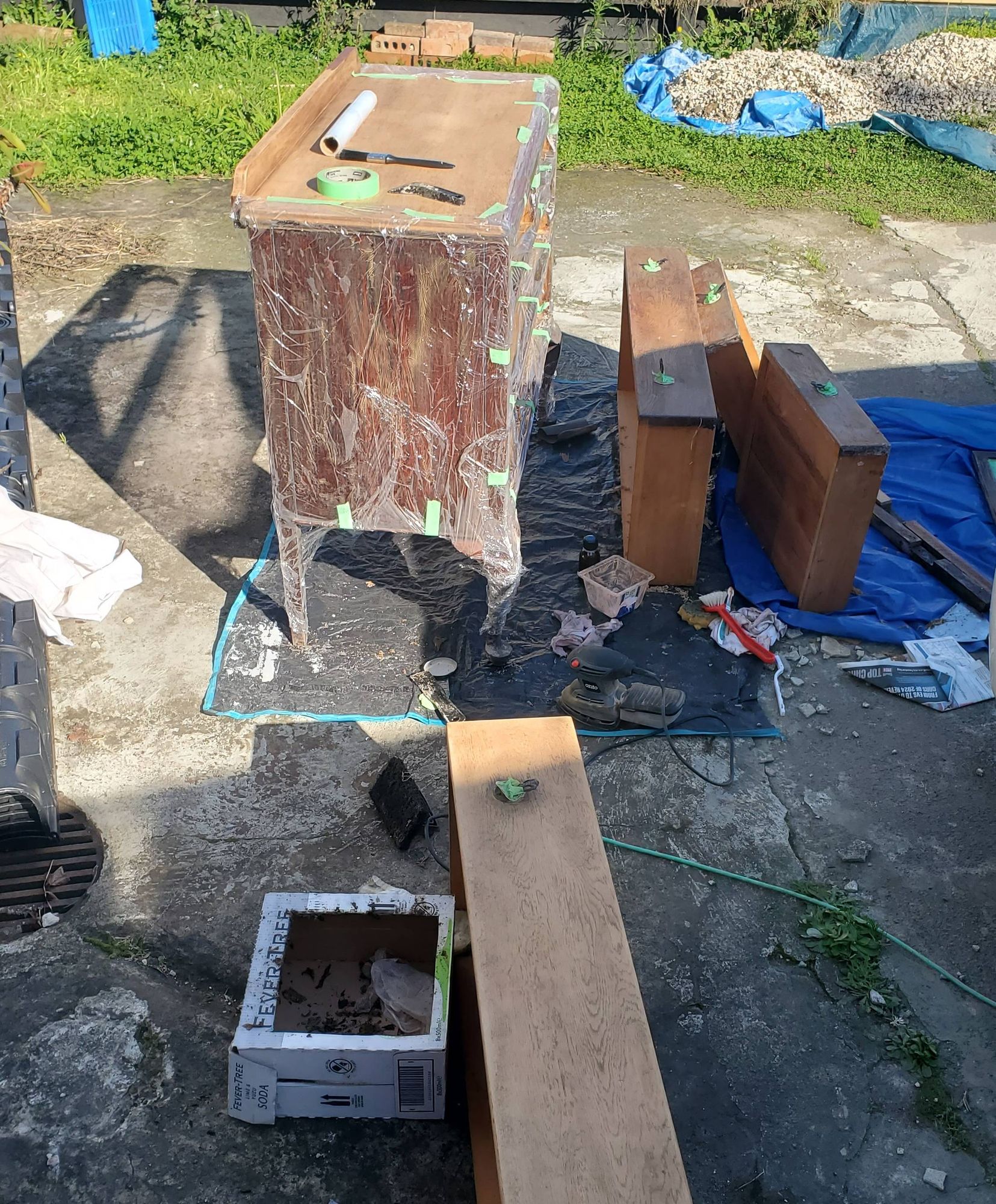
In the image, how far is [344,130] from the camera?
13.6 ft

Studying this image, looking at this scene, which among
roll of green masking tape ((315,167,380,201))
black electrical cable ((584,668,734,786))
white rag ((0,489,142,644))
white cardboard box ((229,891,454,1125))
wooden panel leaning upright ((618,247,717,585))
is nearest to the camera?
white cardboard box ((229,891,454,1125))

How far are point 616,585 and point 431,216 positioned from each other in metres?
1.91

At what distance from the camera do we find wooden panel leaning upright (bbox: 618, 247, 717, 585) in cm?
455

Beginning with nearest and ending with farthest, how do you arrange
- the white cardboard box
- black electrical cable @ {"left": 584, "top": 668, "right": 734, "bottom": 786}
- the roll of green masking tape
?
the white cardboard box
the roll of green masking tape
black electrical cable @ {"left": 584, "top": 668, "right": 734, "bottom": 786}

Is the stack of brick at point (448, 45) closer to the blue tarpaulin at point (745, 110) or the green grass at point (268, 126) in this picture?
the green grass at point (268, 126)

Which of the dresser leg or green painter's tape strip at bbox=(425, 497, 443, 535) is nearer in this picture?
green painter's tape strip at bbox=(425, 497, 443, 535)

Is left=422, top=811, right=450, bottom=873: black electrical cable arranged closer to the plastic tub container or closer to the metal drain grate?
the metal drain grate

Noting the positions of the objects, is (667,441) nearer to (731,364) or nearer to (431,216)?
(731,364)

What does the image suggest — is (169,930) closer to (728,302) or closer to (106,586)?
(106,586)

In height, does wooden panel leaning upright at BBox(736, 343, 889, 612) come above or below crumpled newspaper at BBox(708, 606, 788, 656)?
above

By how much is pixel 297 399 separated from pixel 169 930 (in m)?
1.94

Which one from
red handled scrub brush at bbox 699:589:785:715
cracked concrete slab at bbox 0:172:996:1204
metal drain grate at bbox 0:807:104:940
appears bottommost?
metal drain grate at bbox 0:807:104:940

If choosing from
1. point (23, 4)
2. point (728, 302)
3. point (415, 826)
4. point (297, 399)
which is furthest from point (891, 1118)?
point (23, 4)

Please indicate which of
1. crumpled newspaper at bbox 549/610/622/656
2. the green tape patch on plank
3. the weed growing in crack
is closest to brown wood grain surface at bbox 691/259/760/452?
the green tape patch on plank
